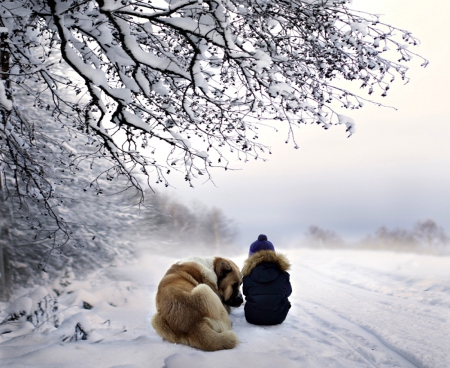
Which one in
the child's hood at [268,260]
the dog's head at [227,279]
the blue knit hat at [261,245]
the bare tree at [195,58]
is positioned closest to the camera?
the bare tree at [195,58]

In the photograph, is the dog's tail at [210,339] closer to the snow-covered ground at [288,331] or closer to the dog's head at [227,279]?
the snow-covered ground at [288,331]

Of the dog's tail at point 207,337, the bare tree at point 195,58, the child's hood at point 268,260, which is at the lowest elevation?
the dog's tail at point 207,337

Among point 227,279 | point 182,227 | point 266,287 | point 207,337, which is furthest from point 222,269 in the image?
point 182,227

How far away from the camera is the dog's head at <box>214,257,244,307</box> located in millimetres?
4887

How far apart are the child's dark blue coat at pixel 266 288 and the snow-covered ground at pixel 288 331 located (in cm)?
16

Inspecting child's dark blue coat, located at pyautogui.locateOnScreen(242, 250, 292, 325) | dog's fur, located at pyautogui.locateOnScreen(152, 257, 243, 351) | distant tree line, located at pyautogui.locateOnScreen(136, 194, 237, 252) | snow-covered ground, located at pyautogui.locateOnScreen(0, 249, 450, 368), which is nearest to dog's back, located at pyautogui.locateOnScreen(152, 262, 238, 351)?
dog's fur, located at pyautogui.locateOnScreen(152, 257, 243, 351)

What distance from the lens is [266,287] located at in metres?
4.63

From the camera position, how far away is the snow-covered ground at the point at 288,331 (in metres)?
3.26

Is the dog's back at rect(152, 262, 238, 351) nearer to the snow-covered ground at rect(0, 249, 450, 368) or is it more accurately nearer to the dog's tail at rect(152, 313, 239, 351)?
the dog's tail at rect(152, 313, 239, 351)

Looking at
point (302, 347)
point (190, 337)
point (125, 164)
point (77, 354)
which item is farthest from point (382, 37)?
point (77, 354)

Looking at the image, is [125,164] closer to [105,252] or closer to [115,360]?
[115,360]

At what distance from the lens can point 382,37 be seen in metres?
3.28

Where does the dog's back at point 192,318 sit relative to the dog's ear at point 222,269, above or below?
below

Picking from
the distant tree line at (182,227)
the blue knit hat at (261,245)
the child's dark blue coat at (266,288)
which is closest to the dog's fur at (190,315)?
the child's dark blue coat at (266,288)
